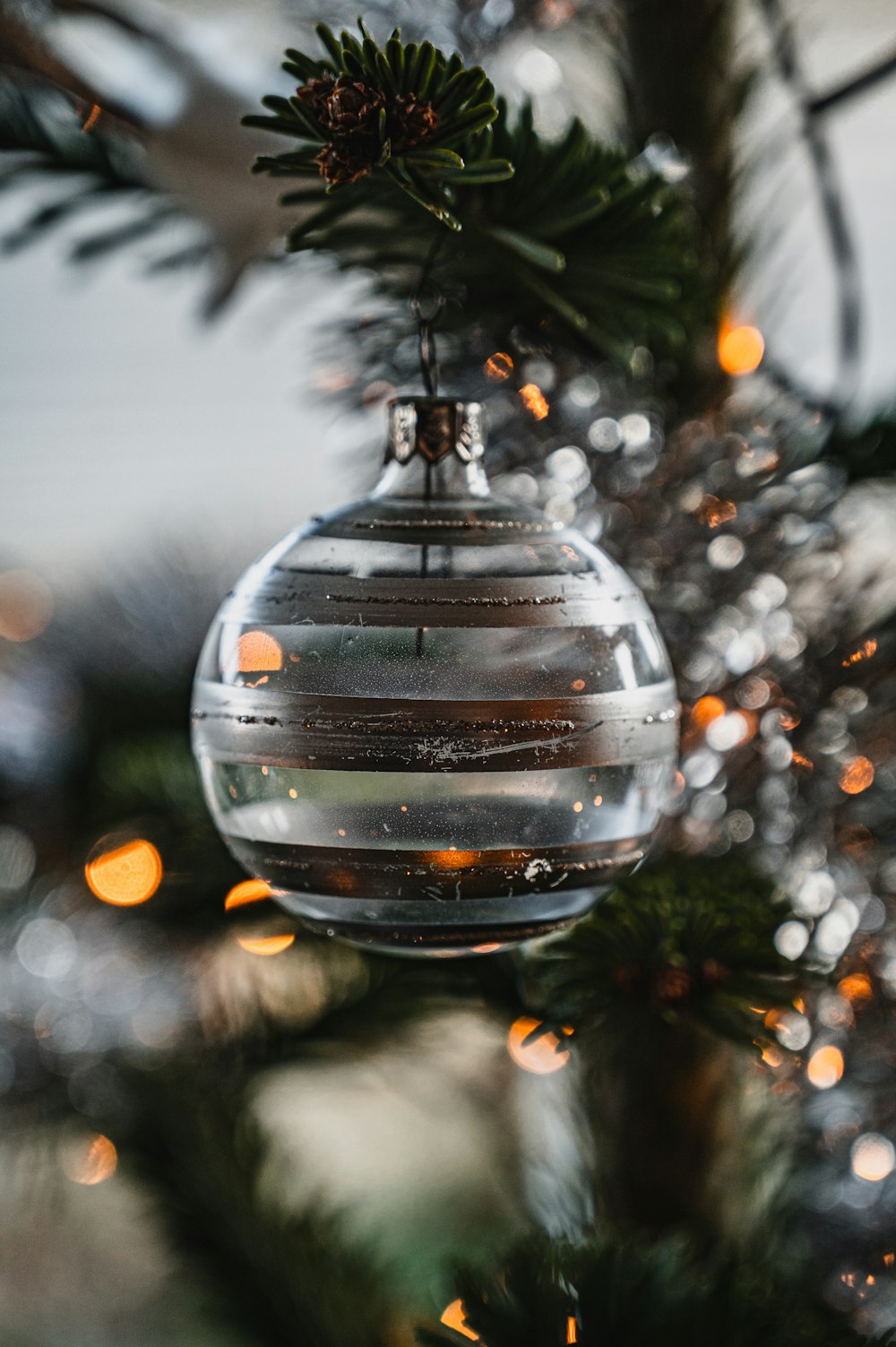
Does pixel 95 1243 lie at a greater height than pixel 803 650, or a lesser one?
lesser

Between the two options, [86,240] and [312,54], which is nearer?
[86,240]

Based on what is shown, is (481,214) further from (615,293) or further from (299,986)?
(299,986)

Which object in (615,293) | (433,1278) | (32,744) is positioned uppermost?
(615,293)

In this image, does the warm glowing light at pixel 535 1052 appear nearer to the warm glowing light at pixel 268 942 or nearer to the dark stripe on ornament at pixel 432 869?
the warm glowing light at pixel 268 942

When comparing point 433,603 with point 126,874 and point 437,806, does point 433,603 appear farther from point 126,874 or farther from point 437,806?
point 126,874

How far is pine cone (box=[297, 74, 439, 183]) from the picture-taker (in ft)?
0.80

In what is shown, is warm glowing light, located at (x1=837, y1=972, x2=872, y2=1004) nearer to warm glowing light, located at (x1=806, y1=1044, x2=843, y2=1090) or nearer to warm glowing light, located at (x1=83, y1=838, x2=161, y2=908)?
warm glowing light, located at (x1=806, y1=1044, x2=843, y2=1090)

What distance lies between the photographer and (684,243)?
365mm

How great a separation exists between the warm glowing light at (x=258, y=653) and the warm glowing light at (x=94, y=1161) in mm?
408

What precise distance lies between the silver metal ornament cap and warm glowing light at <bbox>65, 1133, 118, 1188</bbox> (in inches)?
17.2

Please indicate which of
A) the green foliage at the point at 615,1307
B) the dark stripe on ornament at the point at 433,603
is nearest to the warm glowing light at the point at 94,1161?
the green foliage at the point at 615,1307

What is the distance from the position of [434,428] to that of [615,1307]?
9.4 inches

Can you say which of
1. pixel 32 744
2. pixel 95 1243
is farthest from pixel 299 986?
pixel 95 1243

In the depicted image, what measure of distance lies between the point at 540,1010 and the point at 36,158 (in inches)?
13.1
